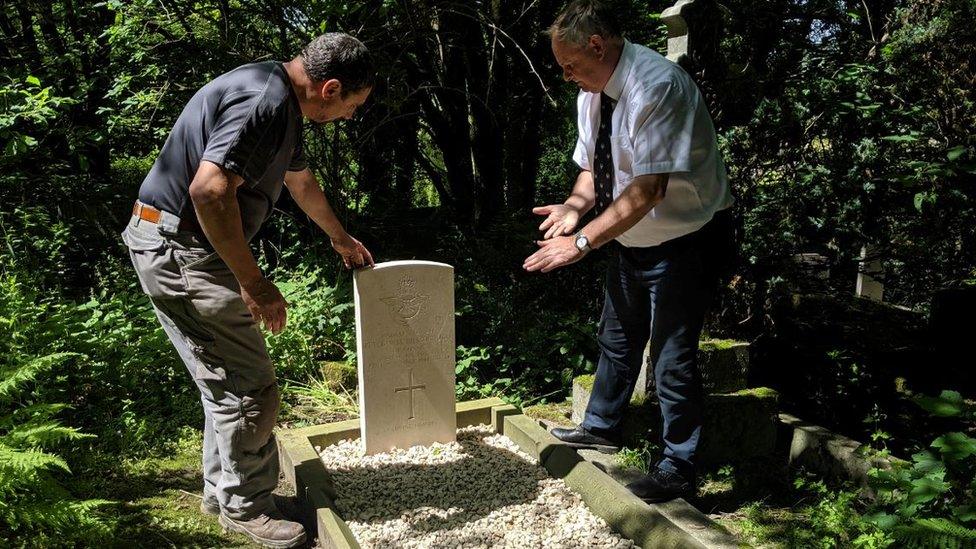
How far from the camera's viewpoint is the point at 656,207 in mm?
3119

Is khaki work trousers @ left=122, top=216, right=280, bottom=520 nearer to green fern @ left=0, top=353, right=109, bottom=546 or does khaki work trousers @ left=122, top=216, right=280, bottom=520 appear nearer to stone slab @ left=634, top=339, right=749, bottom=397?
green fern @ left=0, top=353, right=109, bottom=546

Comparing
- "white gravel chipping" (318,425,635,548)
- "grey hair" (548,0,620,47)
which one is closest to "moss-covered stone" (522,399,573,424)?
"white gravel chipping" (318,425,635,548)

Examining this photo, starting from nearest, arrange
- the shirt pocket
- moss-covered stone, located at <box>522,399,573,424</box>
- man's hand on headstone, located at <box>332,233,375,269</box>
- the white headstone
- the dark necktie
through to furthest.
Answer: the shirt pocket < the dark necktie < man's hand on headstone, located at <box>332,233,375,269</box> < moss-covered stone, located at <box>522,399,573,424</box> < the white headstone

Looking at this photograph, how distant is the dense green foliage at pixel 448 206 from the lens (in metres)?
4.12

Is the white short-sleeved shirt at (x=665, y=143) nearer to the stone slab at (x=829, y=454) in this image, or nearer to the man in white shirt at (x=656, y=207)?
the man in white shirt at (x=656, y=207)

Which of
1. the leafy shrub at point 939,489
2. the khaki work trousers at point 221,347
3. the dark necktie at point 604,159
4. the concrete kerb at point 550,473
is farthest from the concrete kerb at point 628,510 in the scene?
the khaki work trousers at point 221,347

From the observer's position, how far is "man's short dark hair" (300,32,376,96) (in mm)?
2730

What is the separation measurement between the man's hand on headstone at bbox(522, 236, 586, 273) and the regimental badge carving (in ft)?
2.85

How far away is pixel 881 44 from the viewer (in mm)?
4785

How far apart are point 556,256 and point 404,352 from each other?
119 centimetres

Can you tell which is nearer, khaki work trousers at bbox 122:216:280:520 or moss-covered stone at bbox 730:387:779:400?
khaki work trousers at bbox 122:216:280:520

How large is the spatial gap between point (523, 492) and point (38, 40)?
769 cm

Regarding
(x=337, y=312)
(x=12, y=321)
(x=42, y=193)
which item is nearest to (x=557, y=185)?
(x=337, y=312)

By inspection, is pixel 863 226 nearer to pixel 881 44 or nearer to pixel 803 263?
pixel 803 263
